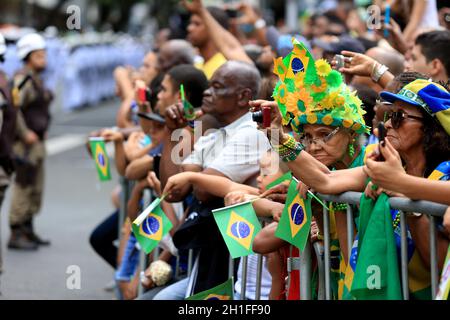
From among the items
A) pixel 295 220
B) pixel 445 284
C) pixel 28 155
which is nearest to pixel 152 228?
pixel 295 220

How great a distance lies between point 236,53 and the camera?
8.75 m

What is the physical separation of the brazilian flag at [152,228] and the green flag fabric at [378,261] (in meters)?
2.00

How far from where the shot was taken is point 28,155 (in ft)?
36.6

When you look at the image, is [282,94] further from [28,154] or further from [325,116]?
[28,154]

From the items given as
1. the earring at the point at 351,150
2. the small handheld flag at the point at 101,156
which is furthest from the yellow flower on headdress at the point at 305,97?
the small handheld flag at the point at 101,156

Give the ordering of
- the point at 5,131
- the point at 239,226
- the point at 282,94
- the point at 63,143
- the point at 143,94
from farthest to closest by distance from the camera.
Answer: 1. the point at 63,143
2. the point at 5,131
3. the point at 143,94
4. the point at 239,226
5. the point at 282,94

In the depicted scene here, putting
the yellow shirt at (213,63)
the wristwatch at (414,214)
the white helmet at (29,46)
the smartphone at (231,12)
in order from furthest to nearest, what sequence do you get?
the smartphone at (231,12) → the white helmet at (29,46) → the yellow shirt at (213,63) → the wristwatch at (414,214)

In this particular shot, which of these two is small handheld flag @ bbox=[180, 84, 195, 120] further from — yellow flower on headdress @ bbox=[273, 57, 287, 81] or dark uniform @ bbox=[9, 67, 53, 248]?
dark uniform @ bbox=[9, 67, 53, 248]

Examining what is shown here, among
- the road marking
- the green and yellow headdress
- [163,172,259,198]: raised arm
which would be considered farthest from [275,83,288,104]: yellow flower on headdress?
the road marking

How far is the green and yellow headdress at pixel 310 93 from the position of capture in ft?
15.4

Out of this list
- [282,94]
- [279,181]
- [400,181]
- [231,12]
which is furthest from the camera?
[231,12]

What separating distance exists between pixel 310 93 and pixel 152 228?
1685 mm

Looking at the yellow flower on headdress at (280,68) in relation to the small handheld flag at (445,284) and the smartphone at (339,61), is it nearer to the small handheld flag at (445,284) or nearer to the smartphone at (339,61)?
the smartphone at (339,61)

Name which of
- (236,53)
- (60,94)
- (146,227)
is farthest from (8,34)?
(146,227)
